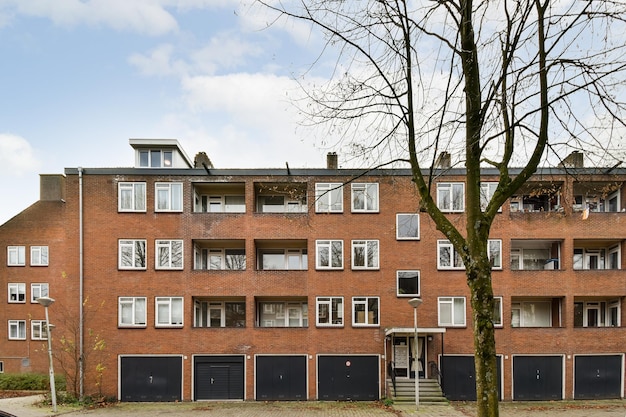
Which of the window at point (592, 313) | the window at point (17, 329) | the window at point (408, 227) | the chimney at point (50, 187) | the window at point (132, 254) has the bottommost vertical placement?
the window at point (17, 329)

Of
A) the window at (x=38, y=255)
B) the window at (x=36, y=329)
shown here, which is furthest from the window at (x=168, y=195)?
the window at (x=36, y=329)

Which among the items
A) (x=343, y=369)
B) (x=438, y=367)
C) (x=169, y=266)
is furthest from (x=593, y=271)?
(x=169, y=266)

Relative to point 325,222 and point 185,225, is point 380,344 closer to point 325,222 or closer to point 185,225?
point 325,222

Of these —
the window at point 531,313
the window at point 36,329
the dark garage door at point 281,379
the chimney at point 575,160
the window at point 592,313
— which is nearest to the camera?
the chimney at point 575,160

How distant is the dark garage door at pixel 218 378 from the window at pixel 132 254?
17.8 ft

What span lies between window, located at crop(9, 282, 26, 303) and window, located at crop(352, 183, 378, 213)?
78.9 feet

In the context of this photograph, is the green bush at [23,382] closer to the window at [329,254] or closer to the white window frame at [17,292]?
the white window frame at [17,292]

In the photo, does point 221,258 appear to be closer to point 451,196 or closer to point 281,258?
point 281,258

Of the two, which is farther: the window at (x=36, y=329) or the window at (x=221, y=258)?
the window at (x=36, y=329)

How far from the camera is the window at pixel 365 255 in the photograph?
24922mm

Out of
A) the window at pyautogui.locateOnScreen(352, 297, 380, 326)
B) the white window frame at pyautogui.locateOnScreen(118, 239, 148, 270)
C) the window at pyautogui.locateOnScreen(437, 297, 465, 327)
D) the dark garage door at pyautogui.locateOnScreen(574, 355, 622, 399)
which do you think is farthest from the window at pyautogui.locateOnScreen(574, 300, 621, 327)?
the white window frame at pyautogui.locateOnScreen(118, 239, 148, 270)

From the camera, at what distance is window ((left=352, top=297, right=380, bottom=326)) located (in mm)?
24578

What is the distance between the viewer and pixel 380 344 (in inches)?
957

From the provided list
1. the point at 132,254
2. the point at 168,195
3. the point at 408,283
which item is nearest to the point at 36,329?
the point at 132,254
